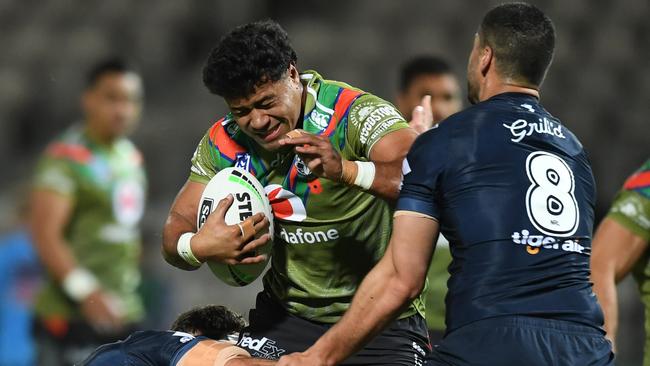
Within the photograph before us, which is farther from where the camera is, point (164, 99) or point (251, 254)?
point (164, 99)

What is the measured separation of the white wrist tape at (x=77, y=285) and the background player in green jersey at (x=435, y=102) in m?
2.46

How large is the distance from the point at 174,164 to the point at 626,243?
7.13m

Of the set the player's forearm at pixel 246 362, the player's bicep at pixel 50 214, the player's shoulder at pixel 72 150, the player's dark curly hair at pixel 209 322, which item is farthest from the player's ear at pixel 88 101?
the player's forearm at pixel 246 362

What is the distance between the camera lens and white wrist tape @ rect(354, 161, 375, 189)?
12.5ft

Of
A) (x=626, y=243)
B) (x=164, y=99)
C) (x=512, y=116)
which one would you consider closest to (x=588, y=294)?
(x=512, y=116)

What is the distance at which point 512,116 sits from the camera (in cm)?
352

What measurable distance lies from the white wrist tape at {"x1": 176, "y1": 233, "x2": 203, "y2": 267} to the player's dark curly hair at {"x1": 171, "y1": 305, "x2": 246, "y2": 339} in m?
0.39

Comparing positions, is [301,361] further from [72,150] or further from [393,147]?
[72,150]

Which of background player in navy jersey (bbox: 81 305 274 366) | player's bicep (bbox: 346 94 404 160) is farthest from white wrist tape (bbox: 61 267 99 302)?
player's bicep (bbox: 346 94 404 160)

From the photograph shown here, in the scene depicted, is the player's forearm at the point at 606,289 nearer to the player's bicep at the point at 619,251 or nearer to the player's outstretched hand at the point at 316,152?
the player's bicep at the point at 619,251

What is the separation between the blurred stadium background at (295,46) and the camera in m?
11.4

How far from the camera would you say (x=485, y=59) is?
146 inches

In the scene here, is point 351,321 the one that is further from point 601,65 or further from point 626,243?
point 601,65

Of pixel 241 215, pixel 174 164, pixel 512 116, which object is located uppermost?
pixel 512 116
